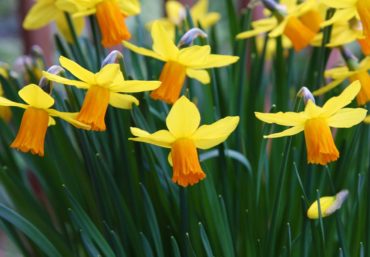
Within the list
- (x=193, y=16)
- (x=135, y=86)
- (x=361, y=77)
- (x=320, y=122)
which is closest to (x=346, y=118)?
(x=320, y=122)

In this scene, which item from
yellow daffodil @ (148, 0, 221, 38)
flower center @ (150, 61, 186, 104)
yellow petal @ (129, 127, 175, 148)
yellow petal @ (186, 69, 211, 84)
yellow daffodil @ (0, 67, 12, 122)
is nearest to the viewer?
yellow petal @ (129, 127, 175, 148)

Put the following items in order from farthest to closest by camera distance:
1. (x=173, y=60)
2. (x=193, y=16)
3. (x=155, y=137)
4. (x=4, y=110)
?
(x=193, y=16) < (x=4, y=110) < (x=173, y=60) < (x=155, y=137)

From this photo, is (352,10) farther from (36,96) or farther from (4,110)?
(4,110)

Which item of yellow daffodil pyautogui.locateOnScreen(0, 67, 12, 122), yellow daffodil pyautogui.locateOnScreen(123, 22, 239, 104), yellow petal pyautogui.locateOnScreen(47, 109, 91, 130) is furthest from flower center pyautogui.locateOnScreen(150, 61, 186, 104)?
yellow daffodil pyautogui.locateOnScreen(0, 67, 12, 122)

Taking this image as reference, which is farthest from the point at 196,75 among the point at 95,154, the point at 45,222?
the point at 45,222

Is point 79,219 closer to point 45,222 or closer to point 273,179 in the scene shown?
point 45,222

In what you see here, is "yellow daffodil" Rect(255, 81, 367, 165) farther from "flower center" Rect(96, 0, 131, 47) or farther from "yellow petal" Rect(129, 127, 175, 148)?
"flower center" Rect(96, 0, 131, 47)
